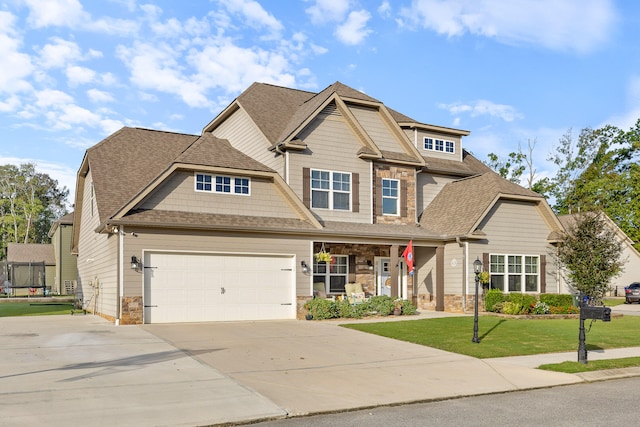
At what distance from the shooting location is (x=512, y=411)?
324 inches

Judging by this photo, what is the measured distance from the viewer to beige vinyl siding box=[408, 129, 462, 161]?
28.4 m

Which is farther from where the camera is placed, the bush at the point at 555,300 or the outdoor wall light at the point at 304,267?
the bush at the point at 555,300

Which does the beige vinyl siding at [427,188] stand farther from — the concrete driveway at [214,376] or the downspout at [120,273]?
the downspout at [120,273]

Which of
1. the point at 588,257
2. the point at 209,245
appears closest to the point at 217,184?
the point at 209,245

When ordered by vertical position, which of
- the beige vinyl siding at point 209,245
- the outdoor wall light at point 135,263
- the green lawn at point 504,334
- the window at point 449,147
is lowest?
the green lawn at point 504,334

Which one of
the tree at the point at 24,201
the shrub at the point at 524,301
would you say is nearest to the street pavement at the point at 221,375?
the shrub at the point at 524,301

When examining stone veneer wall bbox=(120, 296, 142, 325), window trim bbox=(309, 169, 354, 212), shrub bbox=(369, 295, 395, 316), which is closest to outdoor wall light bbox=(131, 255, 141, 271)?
stone veneer wall bbox=(120, 296, 142, 325)

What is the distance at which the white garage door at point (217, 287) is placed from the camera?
60.8ft

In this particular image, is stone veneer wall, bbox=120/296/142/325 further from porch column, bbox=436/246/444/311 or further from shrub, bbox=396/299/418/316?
porch column, bbox=436/246/444/311

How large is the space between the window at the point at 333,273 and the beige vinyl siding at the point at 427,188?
4.84 m

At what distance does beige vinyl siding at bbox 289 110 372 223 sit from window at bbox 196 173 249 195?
2372mm

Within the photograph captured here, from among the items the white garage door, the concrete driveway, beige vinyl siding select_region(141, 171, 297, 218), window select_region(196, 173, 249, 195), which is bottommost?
the concrete driveway

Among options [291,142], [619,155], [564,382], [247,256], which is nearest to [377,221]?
[291,142]

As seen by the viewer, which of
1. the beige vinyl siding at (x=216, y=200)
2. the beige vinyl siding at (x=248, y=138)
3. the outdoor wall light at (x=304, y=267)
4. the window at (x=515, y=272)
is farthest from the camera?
the window at (x=515, y=272)
